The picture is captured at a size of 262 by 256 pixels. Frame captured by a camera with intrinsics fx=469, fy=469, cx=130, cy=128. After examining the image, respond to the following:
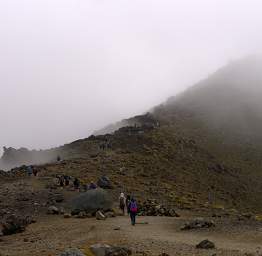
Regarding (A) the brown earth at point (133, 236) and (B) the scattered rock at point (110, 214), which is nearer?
(A) the brown earth at point (133, 236)

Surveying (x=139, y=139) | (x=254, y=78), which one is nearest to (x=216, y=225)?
(x=139, y=139)

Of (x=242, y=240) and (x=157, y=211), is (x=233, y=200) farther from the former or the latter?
(x=242, y=240)

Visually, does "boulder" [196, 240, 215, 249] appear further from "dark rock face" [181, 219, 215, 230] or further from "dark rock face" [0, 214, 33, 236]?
"dark rock face" [0, 214, 33, 236]

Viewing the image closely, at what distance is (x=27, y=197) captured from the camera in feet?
123

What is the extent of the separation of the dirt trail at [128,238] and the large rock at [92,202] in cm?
248

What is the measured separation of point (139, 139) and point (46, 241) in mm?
39920

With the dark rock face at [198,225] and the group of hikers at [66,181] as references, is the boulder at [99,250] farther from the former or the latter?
the group of hikers at [66,181]

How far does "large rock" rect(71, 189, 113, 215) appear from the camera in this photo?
105 feet

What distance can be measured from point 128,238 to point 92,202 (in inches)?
441

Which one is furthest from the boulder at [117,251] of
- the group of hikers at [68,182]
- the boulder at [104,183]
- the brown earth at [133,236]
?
the boulder at [104,183]

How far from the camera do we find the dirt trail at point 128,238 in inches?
742

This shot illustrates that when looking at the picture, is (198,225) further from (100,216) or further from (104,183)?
(104,183)

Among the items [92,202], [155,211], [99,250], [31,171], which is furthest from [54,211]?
[99,250]

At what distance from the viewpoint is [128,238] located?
2136cm
